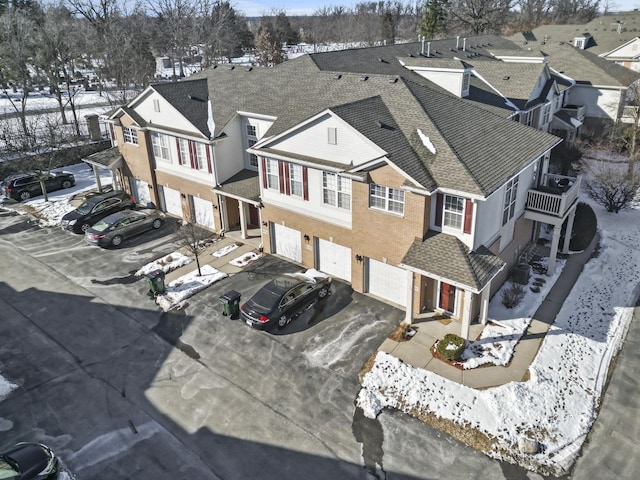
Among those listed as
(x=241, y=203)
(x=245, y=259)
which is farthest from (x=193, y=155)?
(x=245, y=259)

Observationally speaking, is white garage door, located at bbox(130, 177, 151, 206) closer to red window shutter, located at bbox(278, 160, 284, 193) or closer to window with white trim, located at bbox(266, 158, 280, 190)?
window with white trim, located at bbox(266, 158, 280, 190)

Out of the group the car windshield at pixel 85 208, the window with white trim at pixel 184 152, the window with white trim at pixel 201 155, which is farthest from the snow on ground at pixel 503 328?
the car windshield at pixel 85 208

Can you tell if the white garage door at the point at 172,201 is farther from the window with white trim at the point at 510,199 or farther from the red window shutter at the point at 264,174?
the window with white trim at the point at 510,199

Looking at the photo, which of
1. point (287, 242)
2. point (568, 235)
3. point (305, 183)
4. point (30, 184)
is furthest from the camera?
point (30, 184)

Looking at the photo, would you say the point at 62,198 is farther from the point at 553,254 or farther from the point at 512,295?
the point at 553,254

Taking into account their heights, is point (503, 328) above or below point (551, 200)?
below

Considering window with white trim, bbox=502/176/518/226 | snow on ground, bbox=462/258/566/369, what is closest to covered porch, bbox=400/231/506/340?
snow on ground, bbox=462/258/566/369

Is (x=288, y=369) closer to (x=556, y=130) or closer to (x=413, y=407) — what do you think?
(x=413, y=407)

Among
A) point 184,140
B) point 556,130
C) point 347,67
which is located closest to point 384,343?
point 184,140
